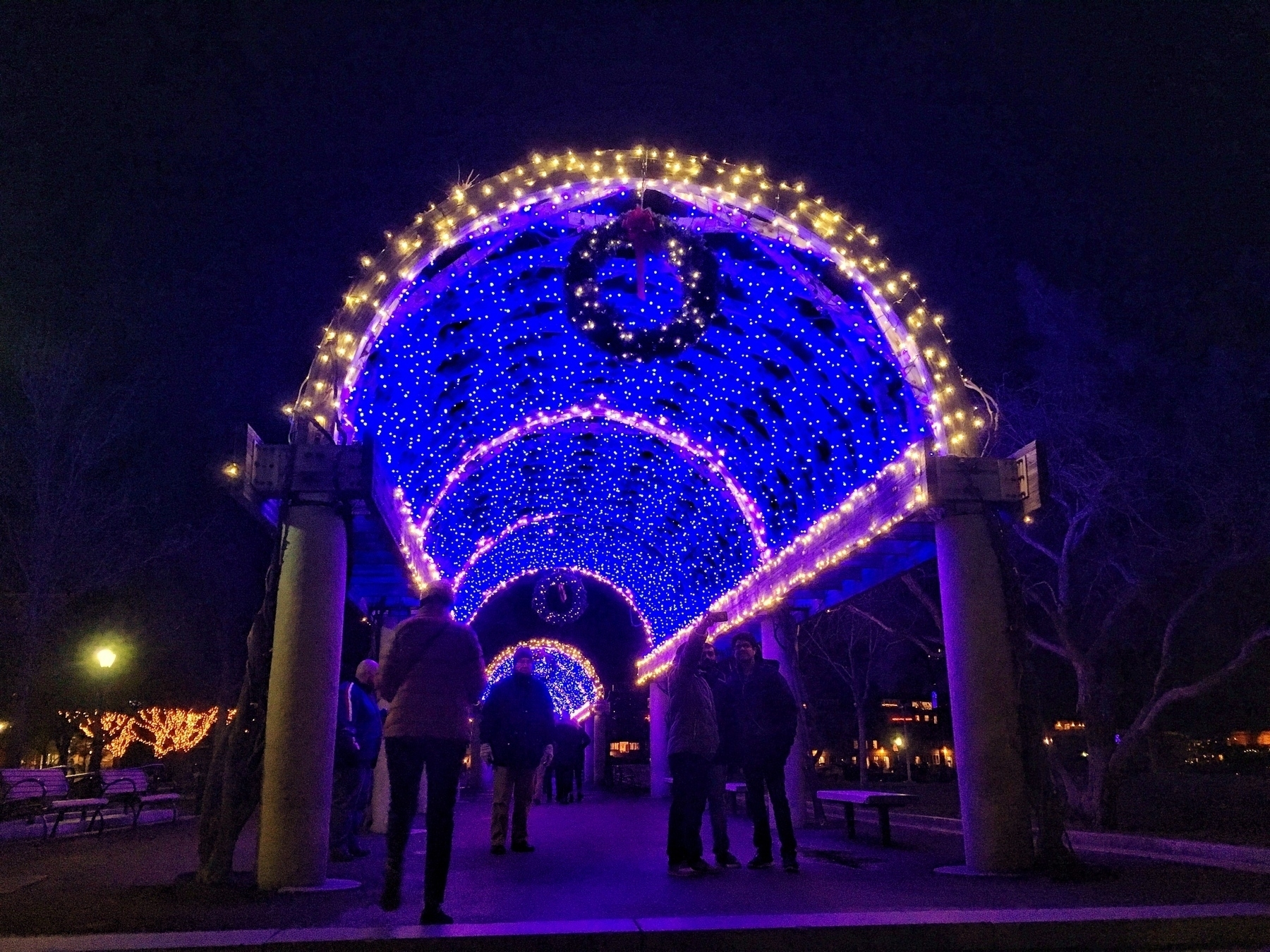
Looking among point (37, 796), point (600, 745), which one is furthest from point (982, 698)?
point (600, 745)

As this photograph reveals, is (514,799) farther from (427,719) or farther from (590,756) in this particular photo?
(590,756)

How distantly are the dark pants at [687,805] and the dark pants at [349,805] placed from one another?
3.94 metres

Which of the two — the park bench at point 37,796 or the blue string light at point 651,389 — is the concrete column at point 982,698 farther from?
the park bench at point 37,796

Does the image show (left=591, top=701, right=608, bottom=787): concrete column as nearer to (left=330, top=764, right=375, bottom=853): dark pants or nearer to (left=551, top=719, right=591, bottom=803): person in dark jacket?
(left=551, top=719, right=591, bottom=803): person in dark jacket

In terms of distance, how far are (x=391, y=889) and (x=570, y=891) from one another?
4.80 ft

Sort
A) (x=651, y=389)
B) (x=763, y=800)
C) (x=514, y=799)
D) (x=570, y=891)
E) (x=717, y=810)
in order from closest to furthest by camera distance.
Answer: (x=570, y=891) < (x=763, y=800) < (x=717, y=810) < (x=514, y=799) < (x=651, y=389)

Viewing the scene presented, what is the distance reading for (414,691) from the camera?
581 centimetres

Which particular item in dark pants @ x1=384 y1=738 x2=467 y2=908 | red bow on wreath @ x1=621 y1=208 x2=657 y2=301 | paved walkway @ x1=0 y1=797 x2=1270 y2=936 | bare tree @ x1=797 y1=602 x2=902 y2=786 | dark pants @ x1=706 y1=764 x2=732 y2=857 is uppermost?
red bow on wreath @ x1=621 y1=208 x2=657 y2=301

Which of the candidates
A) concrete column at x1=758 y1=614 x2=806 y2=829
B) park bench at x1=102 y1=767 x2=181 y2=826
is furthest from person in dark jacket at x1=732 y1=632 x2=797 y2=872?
park bench at x1=102 y1=767 x2=181 y2=826

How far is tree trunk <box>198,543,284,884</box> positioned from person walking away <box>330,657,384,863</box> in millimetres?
1918

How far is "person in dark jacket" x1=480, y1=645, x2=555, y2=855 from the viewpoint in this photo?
1034cm

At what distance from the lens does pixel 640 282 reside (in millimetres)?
10219

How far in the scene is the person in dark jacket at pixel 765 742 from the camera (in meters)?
8.31

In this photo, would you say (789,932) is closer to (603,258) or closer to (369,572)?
(603,258)
